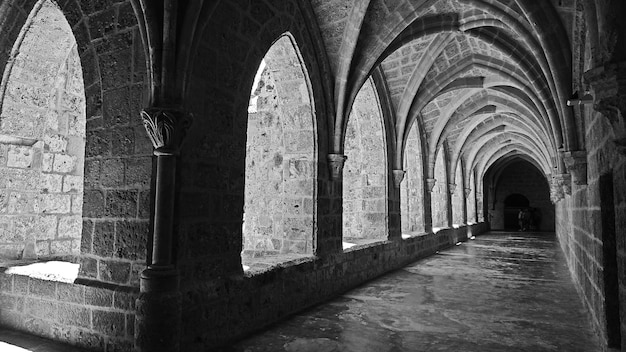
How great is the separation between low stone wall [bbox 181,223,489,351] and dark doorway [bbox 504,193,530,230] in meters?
18.3

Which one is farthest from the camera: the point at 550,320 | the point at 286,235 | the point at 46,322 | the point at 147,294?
the point at 286,235

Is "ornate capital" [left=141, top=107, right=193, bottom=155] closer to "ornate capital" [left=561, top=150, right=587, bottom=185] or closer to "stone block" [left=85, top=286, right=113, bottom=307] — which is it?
"stone block" [left=85, top=286, right=113, bottom=307]

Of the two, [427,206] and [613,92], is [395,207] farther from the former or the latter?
[613,92]

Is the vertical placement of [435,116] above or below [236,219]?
above

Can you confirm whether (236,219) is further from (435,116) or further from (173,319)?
(435,116)

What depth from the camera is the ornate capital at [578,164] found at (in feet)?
12.8

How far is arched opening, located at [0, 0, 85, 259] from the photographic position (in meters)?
3.45

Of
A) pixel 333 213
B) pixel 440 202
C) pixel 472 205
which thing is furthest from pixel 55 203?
pixel 472 205

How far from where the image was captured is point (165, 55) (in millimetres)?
2545

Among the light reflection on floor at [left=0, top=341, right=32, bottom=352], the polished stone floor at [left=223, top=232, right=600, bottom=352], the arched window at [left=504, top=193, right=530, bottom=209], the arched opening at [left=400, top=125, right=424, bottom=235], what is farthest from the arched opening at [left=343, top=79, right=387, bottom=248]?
the arched window at [left=504, top=193, right=530, bottom=209]

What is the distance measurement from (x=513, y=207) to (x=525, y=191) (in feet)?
3.53

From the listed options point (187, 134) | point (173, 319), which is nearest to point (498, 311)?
point (173, 319)

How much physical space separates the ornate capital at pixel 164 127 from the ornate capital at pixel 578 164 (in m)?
3.74

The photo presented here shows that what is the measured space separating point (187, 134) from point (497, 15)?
4255 mm
